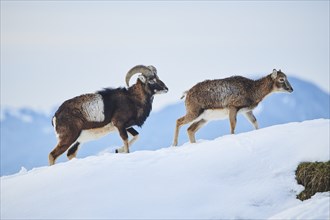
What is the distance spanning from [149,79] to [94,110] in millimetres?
2018

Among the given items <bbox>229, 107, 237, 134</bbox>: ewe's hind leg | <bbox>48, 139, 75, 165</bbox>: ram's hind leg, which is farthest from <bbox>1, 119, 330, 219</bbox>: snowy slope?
<bbox>48, 139, 75, 165</bbox>: ram's hind leg

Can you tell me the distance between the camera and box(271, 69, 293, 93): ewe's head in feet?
72.2

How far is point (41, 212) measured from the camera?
15.9 meters

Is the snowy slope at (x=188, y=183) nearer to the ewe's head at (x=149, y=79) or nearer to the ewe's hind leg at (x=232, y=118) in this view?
the ewe's hind leg at (x=232, y=118)

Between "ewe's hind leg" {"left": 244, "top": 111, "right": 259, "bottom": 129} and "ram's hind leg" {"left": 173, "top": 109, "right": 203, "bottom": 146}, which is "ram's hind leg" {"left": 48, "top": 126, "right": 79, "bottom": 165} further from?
"ewe's hind leg" {"left": 244, "top": 111, "right": 259, "bottom": 129}

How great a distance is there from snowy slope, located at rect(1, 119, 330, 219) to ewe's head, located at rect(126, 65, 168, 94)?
423 centimetres

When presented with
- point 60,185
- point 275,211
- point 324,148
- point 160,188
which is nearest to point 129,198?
point 160,188

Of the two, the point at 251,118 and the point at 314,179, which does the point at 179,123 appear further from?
the point at 314,179

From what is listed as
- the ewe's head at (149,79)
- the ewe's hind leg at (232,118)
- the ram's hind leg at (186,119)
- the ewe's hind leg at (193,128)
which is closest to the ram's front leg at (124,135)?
the ram's hind leg at (186,119)

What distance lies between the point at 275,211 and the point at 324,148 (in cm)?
184

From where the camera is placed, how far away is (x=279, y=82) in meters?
22.0

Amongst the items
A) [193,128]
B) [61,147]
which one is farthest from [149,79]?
[61,147]

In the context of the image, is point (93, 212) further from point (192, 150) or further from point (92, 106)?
point (92, 106)

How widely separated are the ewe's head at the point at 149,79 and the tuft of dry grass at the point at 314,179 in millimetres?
7161
